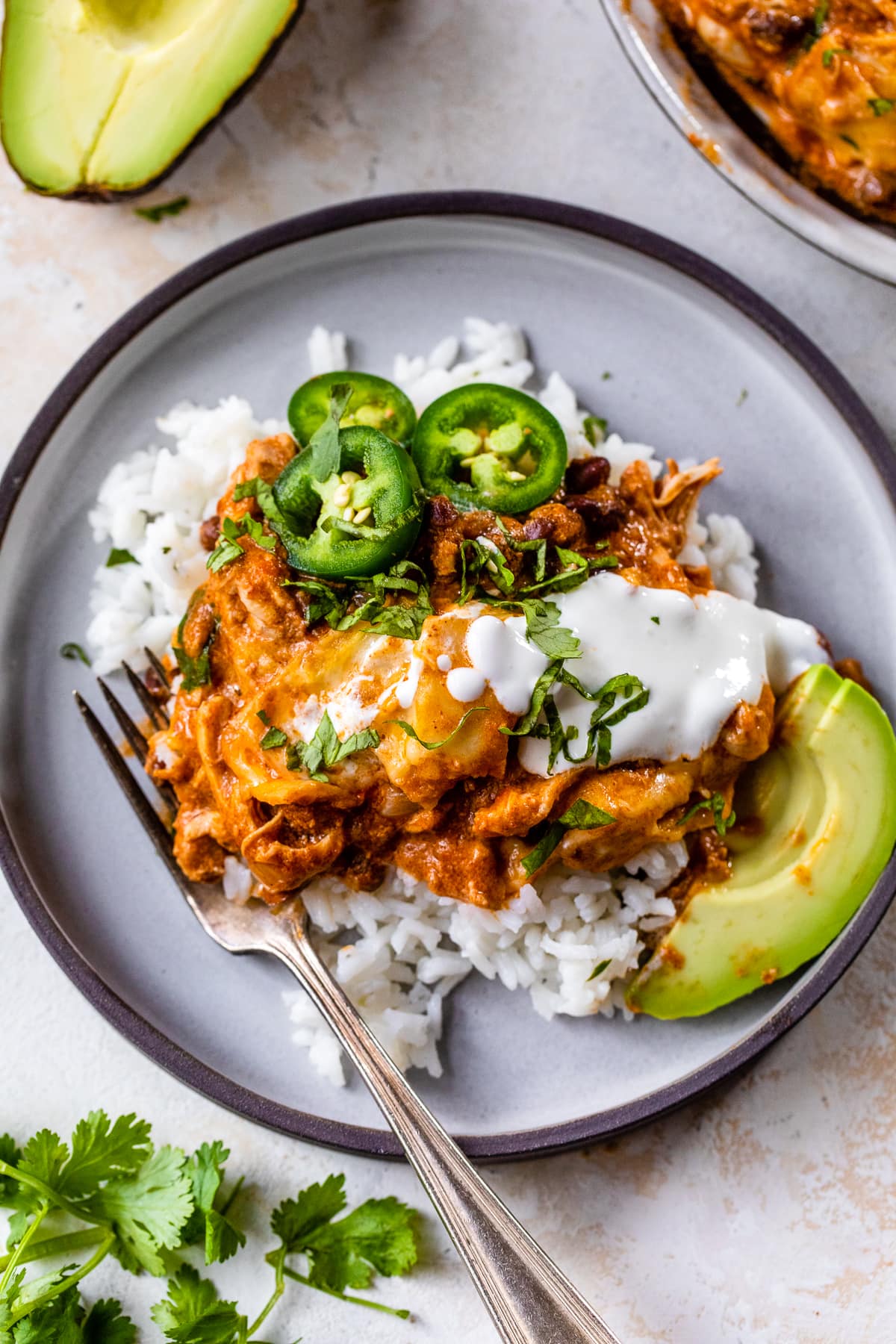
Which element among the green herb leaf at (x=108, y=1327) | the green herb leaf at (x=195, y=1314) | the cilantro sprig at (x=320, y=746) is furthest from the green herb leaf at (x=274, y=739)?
the green herb leaf at (x=108, y=1327)

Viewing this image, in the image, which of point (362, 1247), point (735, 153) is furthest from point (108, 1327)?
point (735, 153)

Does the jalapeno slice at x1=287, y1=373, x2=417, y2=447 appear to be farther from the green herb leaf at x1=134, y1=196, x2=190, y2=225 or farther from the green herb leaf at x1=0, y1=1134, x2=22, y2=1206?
the green herb leaf at x1=0, y1=1134, x2=22, y2=1206

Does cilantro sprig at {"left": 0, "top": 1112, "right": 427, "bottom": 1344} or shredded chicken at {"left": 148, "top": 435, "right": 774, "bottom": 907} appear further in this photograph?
cilantro sprig at {"left": 0, "top": 1112, "right": 427, "bottom": 1344}

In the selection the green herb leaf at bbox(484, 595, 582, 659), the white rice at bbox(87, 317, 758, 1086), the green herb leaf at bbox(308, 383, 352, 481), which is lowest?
the white rice at bbox(87, 317, 758, 1086)

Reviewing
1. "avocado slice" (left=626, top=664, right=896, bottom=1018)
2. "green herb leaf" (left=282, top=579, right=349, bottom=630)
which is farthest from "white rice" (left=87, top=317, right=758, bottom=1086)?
"green herb leaf" (left=282, top=579, right=349, bottom=630)

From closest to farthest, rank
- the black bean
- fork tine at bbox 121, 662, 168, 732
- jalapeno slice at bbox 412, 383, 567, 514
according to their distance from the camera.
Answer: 1. jalapeno slice at bbox 412, 383, 567, 514
2. the black bean
3. fork tine at bbox 121, 662, 168, 732

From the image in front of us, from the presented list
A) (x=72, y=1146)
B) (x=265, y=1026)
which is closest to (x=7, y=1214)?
(x=72, y=1146)

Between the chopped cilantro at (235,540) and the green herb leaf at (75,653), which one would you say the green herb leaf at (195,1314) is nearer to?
the green herb leaf at (75,653)
